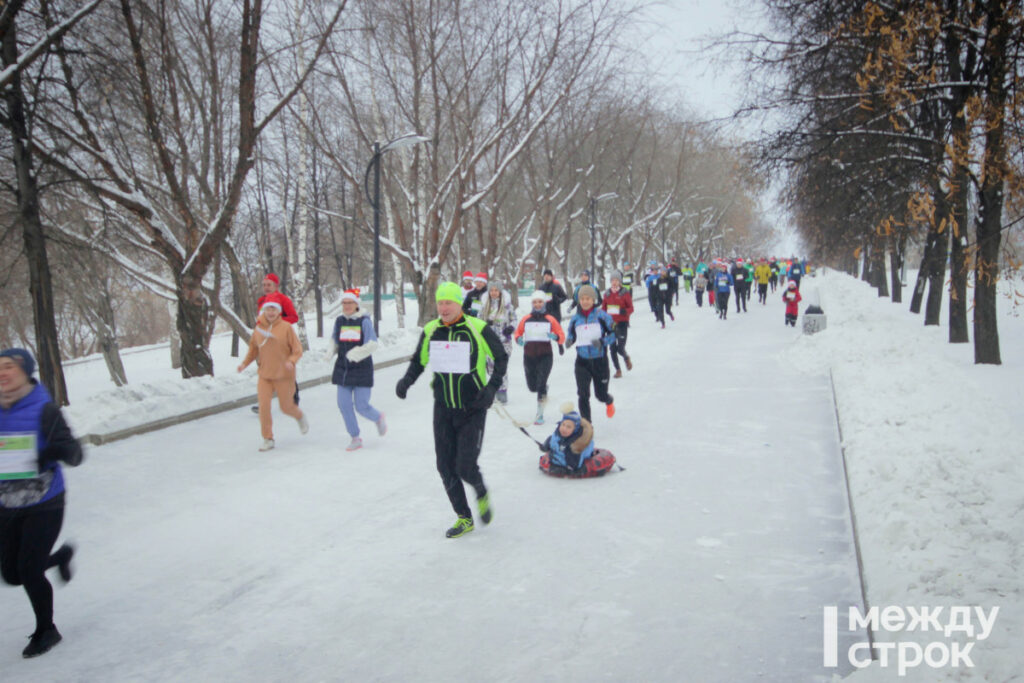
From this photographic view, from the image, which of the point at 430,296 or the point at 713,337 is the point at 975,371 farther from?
the point at 430,296

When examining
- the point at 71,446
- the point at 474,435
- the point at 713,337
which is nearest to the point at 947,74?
the point at 713,337

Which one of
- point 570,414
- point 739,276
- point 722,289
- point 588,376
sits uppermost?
point 739,276

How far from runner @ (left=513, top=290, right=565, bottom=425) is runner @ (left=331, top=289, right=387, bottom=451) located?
196 centimetres

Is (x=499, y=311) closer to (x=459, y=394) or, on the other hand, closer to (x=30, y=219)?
(x=459, y=394)

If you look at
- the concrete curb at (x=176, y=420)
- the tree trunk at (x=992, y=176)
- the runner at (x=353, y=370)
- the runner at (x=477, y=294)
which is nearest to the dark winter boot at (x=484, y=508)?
the runner at (x=353, y=370)

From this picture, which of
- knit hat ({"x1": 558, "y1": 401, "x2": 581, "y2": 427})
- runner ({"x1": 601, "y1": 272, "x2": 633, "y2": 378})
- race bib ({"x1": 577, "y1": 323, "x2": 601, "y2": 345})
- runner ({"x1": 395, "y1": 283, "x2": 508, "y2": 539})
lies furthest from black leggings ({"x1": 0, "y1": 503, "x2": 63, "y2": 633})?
runner ({"x1": 601, "y1": 272, "x2": 633, "y2": 378})

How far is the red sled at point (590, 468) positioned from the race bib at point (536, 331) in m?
2.56

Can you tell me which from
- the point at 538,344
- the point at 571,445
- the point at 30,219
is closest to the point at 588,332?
the point at 538,344

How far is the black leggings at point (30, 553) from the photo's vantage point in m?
3.85

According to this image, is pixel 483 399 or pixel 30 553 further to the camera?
pixel 483 399

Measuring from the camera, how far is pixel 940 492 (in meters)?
5.27

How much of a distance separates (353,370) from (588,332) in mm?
2808

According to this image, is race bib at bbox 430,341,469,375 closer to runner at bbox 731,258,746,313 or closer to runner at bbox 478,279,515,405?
runner at bbox 478,279,515,405

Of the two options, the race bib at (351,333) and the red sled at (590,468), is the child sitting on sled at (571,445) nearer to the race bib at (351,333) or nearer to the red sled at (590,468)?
the red sled at (590,468)
